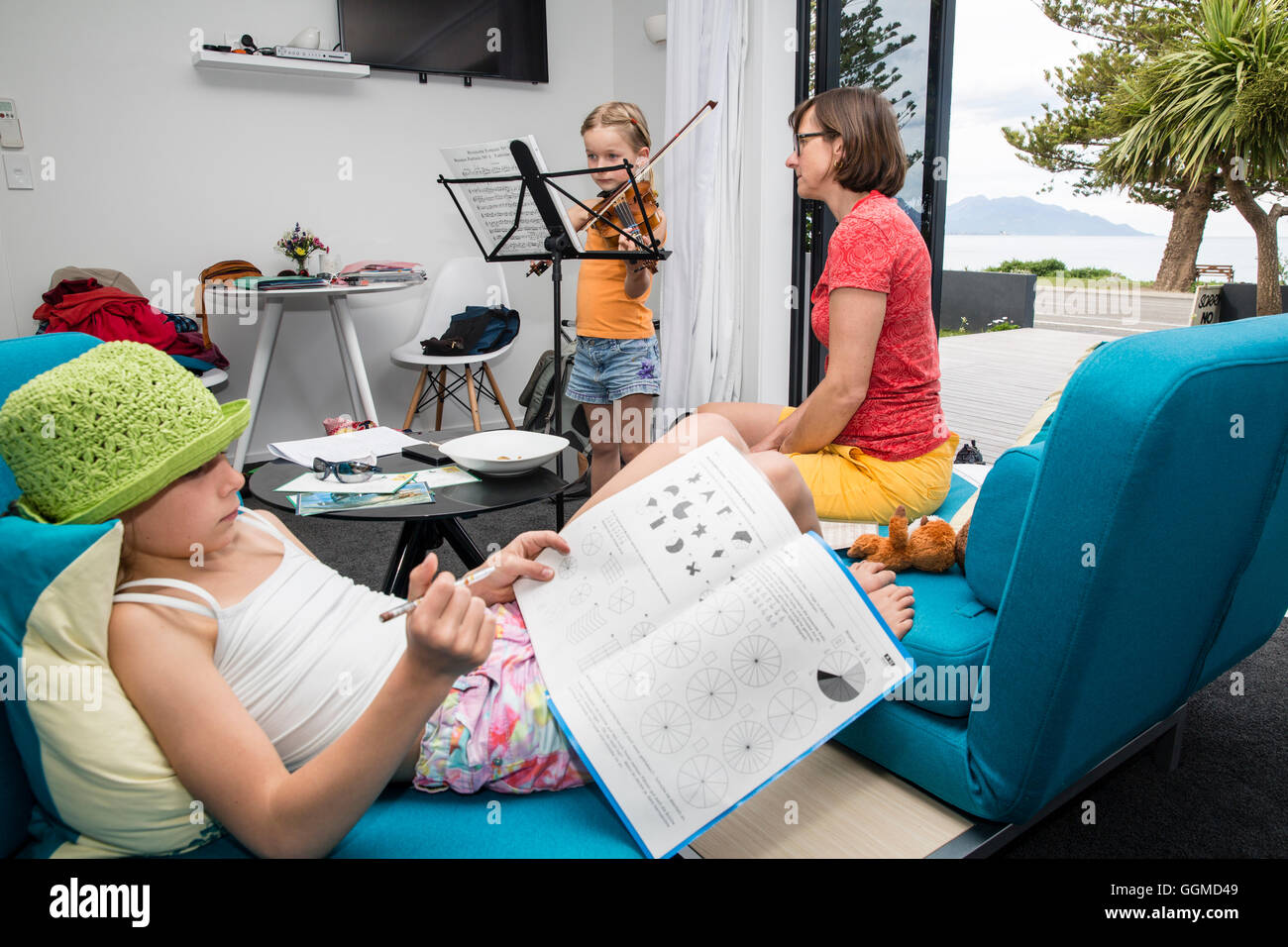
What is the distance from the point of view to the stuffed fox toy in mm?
1286

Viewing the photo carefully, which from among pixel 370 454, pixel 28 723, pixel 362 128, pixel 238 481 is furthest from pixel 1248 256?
pixel 362 128

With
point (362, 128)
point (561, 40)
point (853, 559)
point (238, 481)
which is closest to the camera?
point (238, 481)

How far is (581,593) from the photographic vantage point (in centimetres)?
92

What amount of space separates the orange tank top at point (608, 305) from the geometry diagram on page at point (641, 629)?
6.08 ft

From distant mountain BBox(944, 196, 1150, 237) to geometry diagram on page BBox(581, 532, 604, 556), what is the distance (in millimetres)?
2336

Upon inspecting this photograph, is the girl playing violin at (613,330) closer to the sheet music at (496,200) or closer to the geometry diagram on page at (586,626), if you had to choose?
the sheet music at (496,200)

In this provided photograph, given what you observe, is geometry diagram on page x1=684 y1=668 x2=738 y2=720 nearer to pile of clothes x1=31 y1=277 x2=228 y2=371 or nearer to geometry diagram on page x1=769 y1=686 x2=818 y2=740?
geometry diagram on page x1=769 y1=686 x2=818 y2=740

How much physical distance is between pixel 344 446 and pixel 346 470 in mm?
158

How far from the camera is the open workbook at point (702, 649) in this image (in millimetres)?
780

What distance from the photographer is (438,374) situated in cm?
382

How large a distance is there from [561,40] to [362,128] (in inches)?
43.6

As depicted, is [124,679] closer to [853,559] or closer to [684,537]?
[684,537]

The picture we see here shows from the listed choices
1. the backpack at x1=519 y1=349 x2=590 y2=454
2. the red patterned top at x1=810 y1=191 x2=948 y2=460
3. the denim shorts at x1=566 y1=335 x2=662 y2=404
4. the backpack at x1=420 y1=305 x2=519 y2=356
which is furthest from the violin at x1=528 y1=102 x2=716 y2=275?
the backpack at x1=420 y1=305 x2=519 y2=356

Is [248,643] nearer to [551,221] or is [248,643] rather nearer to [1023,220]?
[551,221]
